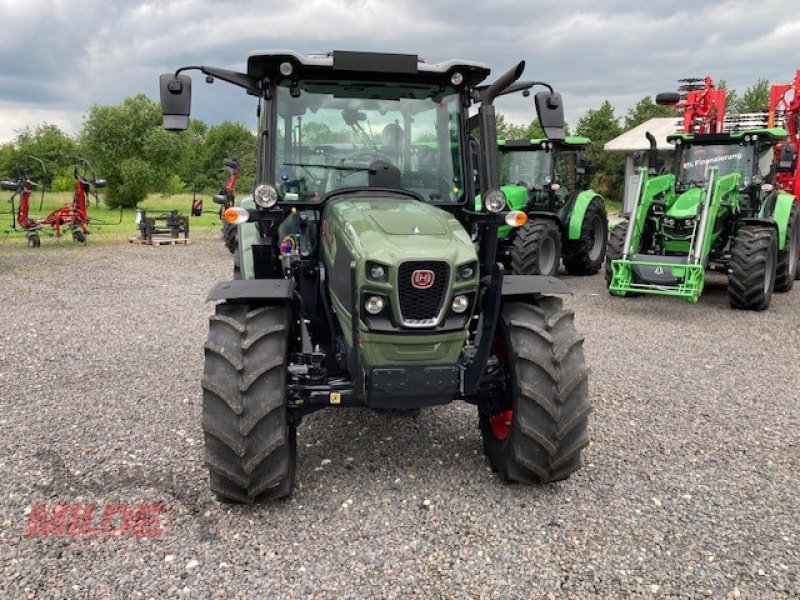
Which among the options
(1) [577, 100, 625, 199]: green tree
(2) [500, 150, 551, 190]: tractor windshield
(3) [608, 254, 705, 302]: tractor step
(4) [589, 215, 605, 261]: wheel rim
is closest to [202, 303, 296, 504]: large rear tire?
(3) [608, 254, 705, 302]: tractor step

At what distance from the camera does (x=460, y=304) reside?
3590 millimetres

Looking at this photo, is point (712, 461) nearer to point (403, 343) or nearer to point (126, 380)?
point (403, 343)

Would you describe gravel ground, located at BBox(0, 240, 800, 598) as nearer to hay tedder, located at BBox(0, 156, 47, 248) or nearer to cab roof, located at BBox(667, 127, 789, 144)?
cab roof, located at BBox(667, 127, 789, 144)

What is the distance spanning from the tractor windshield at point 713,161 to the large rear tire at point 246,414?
29.8ft

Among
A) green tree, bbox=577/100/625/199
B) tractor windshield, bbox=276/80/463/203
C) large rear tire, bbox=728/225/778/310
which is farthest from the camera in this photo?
green tree, bbox=577/100/625/199

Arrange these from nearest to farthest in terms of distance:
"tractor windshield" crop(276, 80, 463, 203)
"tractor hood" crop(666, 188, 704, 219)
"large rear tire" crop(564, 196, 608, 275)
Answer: "tractor windshield" crop(276, 80, 463, 203), "tractor hood" crop(666, 188, 704, 219), "large rear tire" crop(564, 196, 608, 275)

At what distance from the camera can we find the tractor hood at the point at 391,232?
3473 millimetres

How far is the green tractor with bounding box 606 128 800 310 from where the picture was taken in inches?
370

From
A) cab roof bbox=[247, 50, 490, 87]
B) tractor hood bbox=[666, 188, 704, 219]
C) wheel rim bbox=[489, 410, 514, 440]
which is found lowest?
wheel rim bbox=[489, 410, 514, 440]

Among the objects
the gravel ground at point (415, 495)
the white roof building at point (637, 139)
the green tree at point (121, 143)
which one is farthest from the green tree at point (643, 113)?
the gravel ground at point (415, 495)

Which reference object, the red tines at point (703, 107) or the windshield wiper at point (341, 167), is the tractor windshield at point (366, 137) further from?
the red tines at point (703, 107)

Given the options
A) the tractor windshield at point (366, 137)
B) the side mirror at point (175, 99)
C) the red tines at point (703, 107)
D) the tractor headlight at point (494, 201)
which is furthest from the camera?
the red tines at point (703, 107)

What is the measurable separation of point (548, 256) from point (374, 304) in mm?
8737

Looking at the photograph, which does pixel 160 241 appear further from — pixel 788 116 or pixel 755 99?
pixel 755 99
